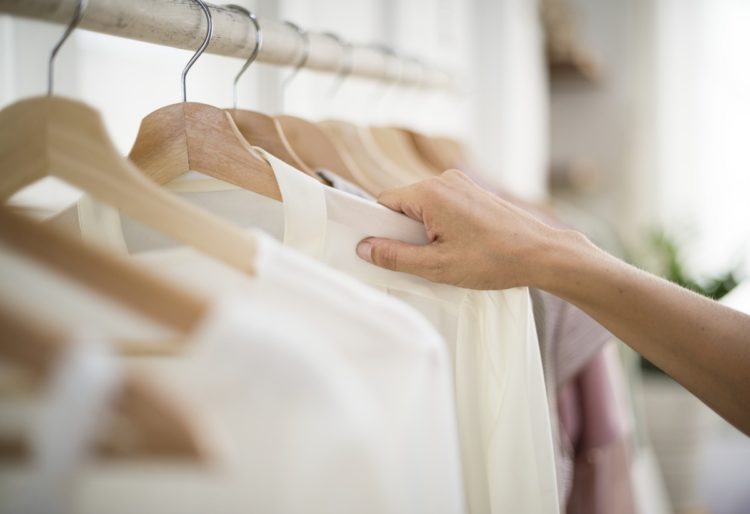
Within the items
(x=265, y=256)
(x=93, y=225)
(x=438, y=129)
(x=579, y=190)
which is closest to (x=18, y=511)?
(x=265, y=256)

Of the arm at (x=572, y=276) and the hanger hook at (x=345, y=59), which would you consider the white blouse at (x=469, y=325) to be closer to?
the arm at (x=572, y=276)

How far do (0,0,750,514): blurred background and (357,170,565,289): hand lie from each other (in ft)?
1.36

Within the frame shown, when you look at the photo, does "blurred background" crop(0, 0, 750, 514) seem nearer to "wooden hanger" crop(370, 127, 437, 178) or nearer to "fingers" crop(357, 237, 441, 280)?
"wooden hanger" crop(370, 127, 437, 178)

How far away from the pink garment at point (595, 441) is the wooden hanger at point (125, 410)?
64 cm

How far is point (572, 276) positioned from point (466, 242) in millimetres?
84

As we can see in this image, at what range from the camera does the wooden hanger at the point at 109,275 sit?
34 cm

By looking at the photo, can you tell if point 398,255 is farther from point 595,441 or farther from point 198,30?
point 595,441

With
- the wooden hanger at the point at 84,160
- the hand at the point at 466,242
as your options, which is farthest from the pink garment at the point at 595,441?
the wooden hanger at the point at 84,160

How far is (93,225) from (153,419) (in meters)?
0.27

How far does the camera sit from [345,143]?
2.69 ft

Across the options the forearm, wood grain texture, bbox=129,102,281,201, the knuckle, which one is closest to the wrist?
the forearm

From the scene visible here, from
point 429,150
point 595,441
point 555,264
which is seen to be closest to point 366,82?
point 429,150

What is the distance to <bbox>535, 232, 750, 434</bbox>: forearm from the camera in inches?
21.6

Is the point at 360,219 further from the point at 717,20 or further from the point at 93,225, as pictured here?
the point at 717,20
